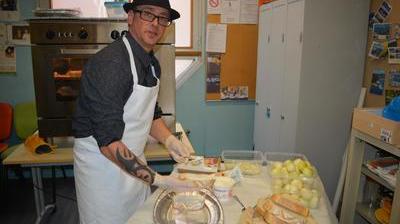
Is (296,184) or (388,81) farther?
(388,81)

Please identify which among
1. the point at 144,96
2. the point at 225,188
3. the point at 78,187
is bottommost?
the point at 78,187

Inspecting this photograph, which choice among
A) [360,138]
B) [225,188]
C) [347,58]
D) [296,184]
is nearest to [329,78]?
[347,58]

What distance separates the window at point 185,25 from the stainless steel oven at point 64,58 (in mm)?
1233

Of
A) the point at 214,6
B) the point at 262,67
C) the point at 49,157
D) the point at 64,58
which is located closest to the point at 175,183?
the point at 49,157

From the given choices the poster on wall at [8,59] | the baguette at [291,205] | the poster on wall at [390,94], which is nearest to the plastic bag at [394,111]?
the poster on wall at [390,94]

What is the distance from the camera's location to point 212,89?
3.60m

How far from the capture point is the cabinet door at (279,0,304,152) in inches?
98.0

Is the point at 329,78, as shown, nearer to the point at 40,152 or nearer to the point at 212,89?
the point at 212,89

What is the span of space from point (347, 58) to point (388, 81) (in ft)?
1.08

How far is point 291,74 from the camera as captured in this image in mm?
2631

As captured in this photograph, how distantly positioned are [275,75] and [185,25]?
1171 millimetres

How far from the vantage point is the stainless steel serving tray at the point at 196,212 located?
1.26m

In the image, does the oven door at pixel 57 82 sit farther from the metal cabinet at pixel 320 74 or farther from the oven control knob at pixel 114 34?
the metal cabinet at pixel 320 74

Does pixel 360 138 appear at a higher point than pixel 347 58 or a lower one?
lower
